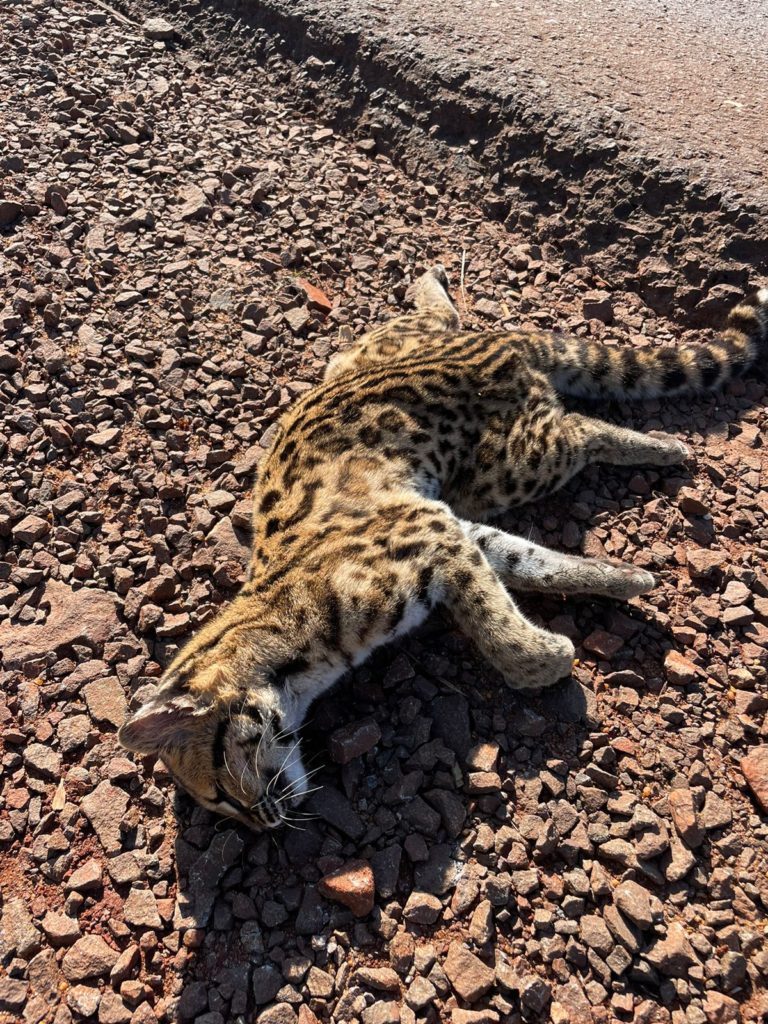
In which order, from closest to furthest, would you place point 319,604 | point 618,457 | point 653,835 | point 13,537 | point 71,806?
point 653,835
point 71,806
point 319,604
point 13,537
point 618,457

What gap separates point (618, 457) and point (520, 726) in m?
1.96

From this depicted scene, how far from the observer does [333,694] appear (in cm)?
423

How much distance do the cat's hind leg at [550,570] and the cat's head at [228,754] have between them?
1.55 m

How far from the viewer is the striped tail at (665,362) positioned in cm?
530

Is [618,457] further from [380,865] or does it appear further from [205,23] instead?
[205,23]

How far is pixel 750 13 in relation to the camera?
28.6ft

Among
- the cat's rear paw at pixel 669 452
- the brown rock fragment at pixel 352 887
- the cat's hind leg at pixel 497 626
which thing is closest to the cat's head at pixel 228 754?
the brown rock fragment at pixel 352 887

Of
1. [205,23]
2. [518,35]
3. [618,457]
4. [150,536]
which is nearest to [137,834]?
[150,536]

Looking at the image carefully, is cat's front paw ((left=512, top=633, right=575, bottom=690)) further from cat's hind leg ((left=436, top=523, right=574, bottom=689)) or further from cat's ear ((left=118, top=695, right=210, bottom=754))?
cat's ear ((left=118, top=695, right=210, bottom=754))

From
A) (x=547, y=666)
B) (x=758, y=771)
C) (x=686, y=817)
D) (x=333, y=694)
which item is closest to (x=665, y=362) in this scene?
(x=547, y=666)

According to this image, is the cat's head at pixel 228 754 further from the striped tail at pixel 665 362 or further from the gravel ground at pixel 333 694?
the striped tail at pixel 665 362

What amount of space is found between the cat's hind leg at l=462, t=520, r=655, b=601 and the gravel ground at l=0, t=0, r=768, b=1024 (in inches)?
7.3

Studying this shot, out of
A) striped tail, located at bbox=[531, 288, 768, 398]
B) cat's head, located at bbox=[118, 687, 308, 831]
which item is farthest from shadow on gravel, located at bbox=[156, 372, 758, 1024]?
striped tail, located at bbox=[531, 288, 768, 398]

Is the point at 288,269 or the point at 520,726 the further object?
the point at 288,269
